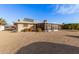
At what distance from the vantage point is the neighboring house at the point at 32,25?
5719mm

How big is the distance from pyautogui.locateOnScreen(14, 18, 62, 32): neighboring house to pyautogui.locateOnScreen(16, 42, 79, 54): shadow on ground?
1.91ft

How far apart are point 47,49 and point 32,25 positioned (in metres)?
1.05

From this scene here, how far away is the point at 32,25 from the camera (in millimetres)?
5797

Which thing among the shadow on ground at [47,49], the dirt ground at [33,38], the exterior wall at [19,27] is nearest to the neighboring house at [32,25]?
the exterior wall at [19,27]

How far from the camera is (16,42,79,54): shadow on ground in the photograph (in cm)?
560

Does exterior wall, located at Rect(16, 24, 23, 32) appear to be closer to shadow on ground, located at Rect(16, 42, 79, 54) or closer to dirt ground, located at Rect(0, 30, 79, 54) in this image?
dirt ground, located at Rect(0, 30, 79, 54)

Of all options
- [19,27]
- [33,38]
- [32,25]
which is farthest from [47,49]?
[19,27]

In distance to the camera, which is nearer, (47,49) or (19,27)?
(47,49)

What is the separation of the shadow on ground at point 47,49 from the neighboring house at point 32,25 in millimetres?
583

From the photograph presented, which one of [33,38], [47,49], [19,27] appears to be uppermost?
[19,27]

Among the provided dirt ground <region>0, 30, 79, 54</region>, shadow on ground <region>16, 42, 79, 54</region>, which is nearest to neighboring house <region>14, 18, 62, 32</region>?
Answer: dirt ground <region>0, 30, 79, 54</region>

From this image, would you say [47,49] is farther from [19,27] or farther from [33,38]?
[19,27]
